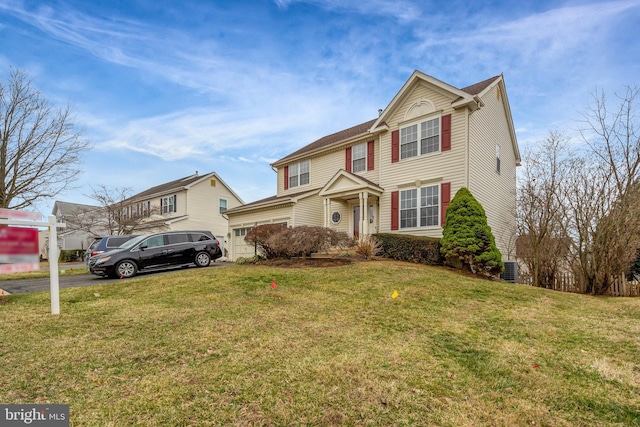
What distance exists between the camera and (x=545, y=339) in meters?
4.54

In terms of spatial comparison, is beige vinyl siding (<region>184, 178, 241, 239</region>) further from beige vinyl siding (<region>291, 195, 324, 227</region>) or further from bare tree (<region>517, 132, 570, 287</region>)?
bare tree (<region>517, 132, 570, 287</region>)

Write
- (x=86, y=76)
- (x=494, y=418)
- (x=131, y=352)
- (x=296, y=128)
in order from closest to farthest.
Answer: (x=494, y=418) → (x=131, y=352) → (x=86, y=76) → (x=296, y=128)

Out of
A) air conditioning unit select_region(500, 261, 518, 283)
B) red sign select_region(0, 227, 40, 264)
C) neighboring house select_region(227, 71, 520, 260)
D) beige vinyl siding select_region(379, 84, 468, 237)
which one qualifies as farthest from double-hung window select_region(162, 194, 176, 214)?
air conditioning unit select_region(500, 261, 518, 283)

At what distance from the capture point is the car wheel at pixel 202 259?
44.2ft

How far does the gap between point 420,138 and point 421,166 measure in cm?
123

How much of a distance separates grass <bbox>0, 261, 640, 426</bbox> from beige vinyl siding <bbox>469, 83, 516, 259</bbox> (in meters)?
6.85

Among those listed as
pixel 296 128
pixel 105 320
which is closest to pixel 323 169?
pixel 296 128

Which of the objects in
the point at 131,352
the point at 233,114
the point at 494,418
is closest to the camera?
the point at 494,418

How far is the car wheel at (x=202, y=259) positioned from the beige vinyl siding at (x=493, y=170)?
1104 cm

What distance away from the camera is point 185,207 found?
26484mm

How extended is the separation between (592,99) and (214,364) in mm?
14370

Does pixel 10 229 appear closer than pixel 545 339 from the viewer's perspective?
No

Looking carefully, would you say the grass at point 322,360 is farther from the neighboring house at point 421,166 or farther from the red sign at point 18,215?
the neighboring house at point 421,166

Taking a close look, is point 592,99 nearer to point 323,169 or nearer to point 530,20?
point 530,20
